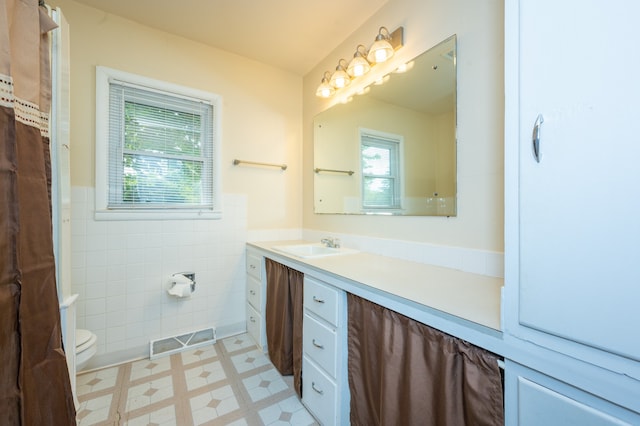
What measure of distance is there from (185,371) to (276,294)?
839 millimetres

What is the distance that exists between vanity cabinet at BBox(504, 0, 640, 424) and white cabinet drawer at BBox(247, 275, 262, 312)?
1.77 m

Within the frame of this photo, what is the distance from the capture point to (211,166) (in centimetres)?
232

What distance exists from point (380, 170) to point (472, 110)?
0.69 meters

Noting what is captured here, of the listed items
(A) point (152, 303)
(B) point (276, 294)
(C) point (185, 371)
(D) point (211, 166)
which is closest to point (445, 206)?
(B) point (276, 294)

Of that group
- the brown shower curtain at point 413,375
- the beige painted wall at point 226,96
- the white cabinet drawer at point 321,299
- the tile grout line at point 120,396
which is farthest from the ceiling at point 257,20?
the tile grout line at point 120,396

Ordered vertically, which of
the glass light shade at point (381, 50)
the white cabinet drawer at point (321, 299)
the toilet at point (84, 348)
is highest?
the glass light shade at point (381, 50)

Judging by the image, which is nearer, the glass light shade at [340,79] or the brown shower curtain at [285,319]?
the brown shower curtain at [285,319]

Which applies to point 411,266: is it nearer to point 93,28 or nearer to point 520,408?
point 520,408

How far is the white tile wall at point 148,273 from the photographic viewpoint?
73.1 inches

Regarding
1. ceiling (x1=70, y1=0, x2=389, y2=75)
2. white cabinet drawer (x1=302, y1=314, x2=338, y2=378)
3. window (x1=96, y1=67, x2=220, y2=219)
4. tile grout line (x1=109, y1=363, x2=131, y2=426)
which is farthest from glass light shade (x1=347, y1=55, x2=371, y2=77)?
tile grout line (x1=109, y1=363, x2=131, y2=426)

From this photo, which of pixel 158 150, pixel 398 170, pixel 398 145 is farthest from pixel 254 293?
pixel 398 145

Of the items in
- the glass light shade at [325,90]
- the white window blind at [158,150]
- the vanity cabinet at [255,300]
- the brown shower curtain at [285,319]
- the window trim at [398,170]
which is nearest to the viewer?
the brown shower curtain at [285,319]

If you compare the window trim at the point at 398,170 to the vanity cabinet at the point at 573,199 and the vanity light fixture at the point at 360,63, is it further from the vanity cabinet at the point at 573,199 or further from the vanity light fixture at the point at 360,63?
the vanity cabinet at the point at 573,199

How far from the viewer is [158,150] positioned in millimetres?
2121
